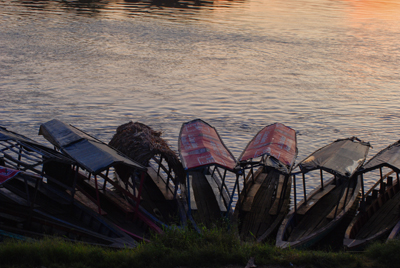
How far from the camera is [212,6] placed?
67625mm

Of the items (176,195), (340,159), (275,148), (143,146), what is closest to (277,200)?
(275,148)

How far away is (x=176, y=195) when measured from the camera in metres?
13.9

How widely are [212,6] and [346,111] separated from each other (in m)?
45.1

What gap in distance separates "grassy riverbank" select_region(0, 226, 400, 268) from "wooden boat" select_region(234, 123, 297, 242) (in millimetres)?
2317

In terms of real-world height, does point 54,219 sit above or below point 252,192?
above

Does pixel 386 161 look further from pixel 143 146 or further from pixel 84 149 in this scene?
pixel 84 149

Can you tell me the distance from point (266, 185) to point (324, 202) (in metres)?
2.06

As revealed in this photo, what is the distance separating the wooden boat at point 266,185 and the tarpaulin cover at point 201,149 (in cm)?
71

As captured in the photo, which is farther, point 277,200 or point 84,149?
point 277,200

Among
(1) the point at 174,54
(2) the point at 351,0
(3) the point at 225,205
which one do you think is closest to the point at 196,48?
(1) the point at 174,54

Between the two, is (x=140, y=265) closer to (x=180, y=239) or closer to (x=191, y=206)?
(x=180, y=239)

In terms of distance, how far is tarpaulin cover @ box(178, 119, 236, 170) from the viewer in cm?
1297

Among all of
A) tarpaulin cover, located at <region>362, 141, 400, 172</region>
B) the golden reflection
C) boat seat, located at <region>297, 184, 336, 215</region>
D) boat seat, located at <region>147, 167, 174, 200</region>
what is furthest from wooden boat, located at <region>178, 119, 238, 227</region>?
the golden reflection

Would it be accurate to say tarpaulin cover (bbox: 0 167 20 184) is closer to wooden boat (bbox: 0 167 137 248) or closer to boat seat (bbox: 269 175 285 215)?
wooden boat (bbox: 0 167 137 248)
